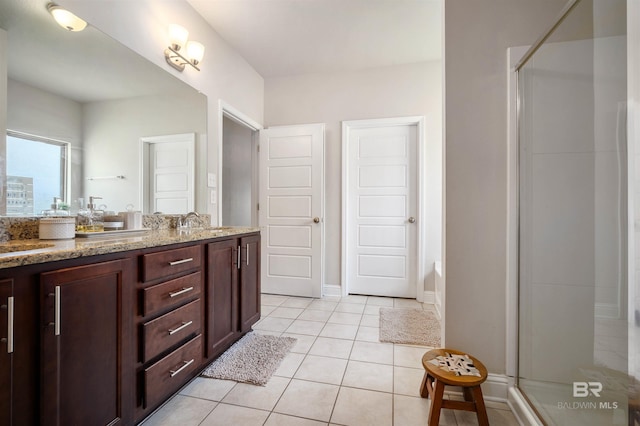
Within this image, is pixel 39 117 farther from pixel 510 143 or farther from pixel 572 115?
pixel 572 115

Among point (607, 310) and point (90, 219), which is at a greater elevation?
point (90, 219)

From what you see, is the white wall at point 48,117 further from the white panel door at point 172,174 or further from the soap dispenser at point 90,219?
the white panel door at point 172,174

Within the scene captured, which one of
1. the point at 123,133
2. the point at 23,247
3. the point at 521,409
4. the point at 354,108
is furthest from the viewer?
the point at 354,108

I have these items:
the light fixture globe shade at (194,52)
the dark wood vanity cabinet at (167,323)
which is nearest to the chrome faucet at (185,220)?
the dark wood vanity cabinet at (167,323)

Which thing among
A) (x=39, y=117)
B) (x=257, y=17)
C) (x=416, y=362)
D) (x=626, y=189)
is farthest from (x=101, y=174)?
(x=626, y=189)

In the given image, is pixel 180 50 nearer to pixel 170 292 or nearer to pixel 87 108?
pixel 87 108

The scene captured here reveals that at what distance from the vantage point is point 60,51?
1404 millimetres

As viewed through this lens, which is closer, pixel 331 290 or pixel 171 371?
pixel 171 371

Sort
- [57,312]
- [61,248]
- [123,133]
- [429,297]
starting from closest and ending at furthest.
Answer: [57,312] < [61,248] < [123,133] < [429,297]

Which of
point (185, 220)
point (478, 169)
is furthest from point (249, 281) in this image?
point (478, 169)

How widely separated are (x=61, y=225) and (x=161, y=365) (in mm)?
797

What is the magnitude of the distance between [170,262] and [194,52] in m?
1.62

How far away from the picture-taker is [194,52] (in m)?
2.08

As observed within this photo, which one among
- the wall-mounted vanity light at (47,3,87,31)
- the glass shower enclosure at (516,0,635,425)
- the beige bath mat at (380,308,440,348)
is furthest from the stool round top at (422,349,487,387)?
the wall-mounted vanity light at (47,3,87,31)
